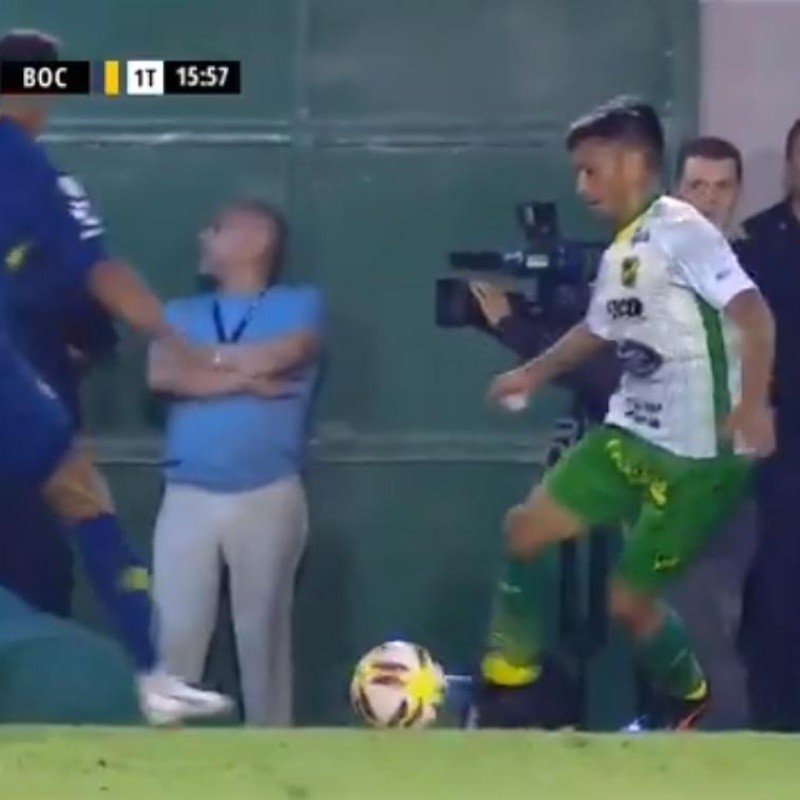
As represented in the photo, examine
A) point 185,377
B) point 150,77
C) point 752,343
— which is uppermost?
point 150,77

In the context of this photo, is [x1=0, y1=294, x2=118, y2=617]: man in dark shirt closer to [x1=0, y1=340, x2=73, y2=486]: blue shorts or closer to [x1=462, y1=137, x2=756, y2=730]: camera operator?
[x1=0, y1=340, x2=73, y2=486]: blue shorts

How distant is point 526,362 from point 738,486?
801 mm

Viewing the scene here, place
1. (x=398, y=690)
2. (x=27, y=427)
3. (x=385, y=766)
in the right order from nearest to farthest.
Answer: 1. (x=385, y=766)
2. (x=398, y=690)
3. (x=27, y=427)

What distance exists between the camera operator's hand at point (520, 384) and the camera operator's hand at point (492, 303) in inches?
5.9

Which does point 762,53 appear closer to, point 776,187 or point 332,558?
point 776,187

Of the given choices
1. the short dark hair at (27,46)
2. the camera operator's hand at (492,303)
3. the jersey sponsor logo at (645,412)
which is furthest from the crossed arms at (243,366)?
the jersey sponsor logo at (645,412)

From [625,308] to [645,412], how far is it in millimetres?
263

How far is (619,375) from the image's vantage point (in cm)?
696

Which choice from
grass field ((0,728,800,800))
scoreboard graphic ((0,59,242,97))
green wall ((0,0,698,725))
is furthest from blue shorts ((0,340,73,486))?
grass field ((0,728,800,800))

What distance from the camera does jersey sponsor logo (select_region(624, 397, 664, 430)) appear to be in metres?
6.72

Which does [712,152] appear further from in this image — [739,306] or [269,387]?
[269,387]

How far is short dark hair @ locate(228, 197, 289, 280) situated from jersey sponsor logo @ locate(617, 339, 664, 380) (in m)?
1.06

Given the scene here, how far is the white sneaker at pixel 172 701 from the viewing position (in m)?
6.41

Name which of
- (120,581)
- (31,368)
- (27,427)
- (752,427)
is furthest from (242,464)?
(752,427)
